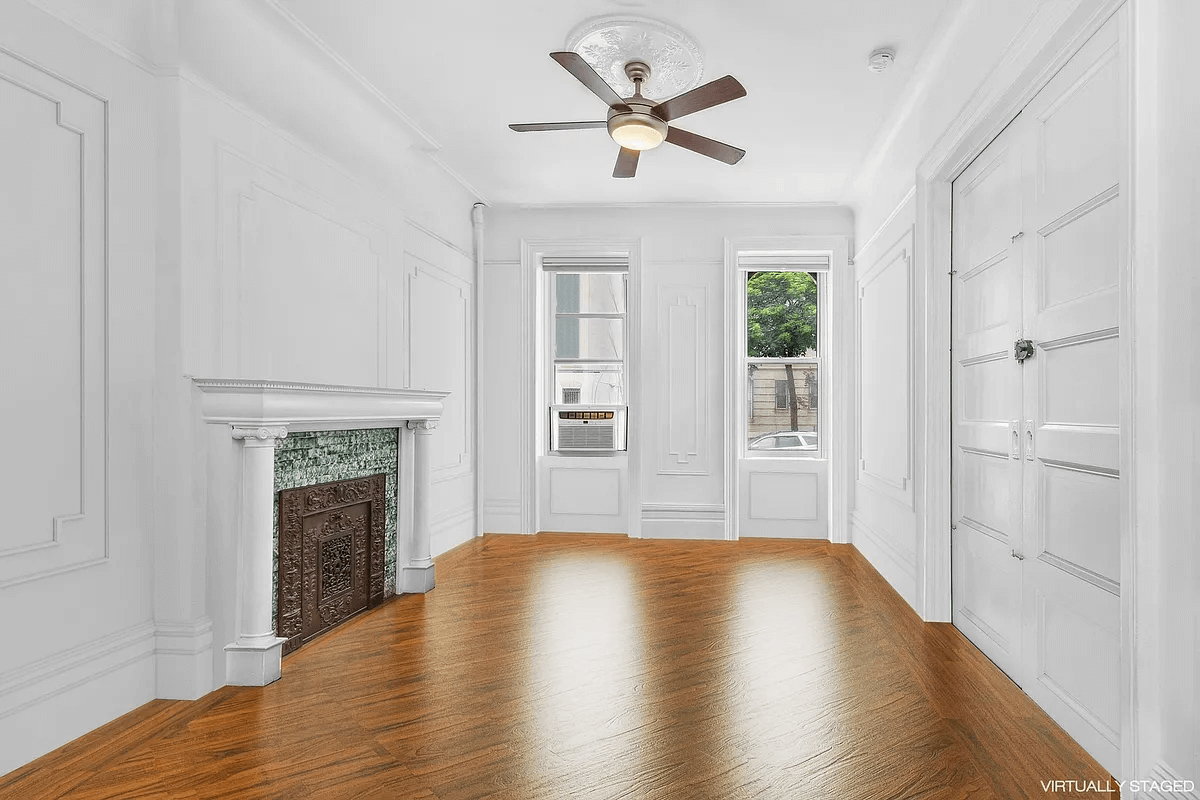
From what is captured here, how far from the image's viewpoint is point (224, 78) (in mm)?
2963

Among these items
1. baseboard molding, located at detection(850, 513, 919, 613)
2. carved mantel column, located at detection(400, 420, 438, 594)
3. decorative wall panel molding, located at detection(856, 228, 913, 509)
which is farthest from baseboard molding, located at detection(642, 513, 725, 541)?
carved mantel column, located at detection(400, 420, 438, 594)

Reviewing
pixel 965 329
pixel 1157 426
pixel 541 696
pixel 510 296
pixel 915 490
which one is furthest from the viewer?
pixel 510 296

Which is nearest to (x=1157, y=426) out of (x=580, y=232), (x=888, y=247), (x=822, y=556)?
(x=888, y=247)

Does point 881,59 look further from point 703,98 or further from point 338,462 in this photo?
point 338,462

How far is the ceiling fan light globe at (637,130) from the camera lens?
324 cm

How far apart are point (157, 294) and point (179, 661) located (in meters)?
1.43

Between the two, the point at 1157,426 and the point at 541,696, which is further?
the point at 541,696

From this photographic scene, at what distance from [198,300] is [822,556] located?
176 inches

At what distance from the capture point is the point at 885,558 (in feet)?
15.1

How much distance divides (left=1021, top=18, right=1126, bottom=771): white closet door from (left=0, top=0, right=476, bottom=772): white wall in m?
3.09

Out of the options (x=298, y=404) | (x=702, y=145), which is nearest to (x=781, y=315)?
(x=702, y=145)

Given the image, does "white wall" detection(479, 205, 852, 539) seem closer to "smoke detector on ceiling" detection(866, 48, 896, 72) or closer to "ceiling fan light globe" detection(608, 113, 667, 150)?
"smoke detector on ceiling" detection(866, 48, 896, 72)

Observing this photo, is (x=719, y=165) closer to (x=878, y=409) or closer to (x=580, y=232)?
(x=580, y=232)

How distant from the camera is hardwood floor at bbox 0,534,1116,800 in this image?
2.06 metres
